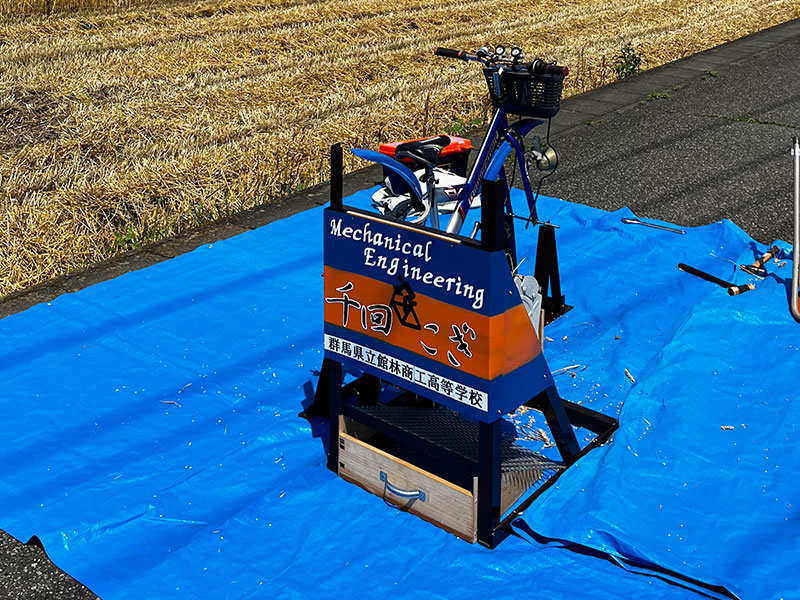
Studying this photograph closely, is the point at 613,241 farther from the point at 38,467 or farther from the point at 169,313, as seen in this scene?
the point at 38,467

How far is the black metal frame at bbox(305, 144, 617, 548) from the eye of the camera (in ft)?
11.7

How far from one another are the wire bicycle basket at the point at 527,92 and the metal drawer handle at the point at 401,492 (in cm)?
223

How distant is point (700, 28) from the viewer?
1448 cm

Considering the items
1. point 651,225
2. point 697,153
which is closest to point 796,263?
point 651,225

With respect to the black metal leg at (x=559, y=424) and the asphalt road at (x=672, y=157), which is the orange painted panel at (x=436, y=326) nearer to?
the black metal leg at (x=559, y=424)

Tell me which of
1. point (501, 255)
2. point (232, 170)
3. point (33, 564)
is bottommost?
point (33, 564)

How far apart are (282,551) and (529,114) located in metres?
2.75

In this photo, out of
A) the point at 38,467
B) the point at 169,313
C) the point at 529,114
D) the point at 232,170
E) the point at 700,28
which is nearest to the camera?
the point at 38,467

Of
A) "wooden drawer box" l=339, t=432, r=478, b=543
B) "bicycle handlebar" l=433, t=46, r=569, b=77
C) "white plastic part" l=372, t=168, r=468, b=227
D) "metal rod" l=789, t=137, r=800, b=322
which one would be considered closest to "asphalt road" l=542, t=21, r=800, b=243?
"metal rod" l=789, t=137, r=800, b=322

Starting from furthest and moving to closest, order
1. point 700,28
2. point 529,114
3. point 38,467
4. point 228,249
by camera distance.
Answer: point 700,28 < point 228,249 < point 529,114 < point 38,467

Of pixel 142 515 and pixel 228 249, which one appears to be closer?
pixel 142 515

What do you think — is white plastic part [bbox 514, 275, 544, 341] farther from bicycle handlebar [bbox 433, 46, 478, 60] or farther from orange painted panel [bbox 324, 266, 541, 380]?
bicycle handlebar [bbox 433, 46, 478, 60]

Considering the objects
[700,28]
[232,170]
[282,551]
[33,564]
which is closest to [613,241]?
[232,170]

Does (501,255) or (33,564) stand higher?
(501,255)
